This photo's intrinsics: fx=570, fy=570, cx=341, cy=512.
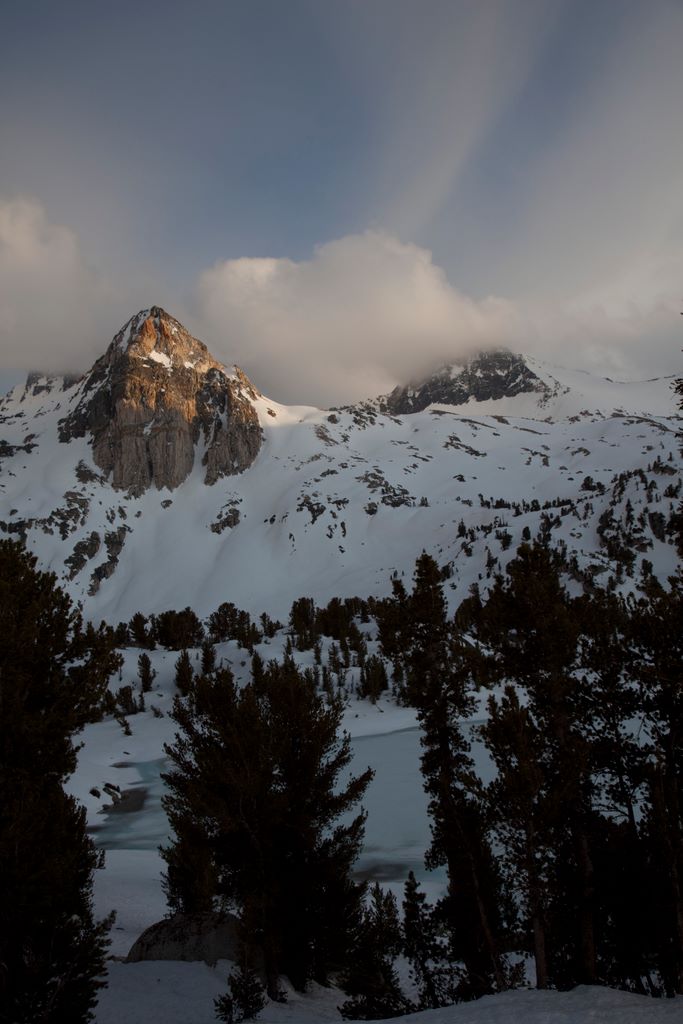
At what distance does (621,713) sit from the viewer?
45.9ft

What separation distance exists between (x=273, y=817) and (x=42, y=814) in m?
5.43

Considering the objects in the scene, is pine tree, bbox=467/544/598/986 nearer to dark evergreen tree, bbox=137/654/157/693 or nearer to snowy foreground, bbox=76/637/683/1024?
snowy foreground, bbox=76/637/683/1024

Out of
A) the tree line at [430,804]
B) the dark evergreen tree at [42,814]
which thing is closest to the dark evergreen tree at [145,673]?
the tree line at [430,804]

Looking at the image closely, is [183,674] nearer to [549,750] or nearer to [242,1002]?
[242,1002]

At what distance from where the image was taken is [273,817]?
14.2m

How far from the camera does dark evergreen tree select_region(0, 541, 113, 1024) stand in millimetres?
10391

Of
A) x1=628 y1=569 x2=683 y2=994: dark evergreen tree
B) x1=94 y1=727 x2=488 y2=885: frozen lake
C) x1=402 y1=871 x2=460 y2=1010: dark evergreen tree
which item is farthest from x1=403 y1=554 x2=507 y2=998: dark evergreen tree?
x1=94 y1=727 x2=488 y2=885: frozen lake

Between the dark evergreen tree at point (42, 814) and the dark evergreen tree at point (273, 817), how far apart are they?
288 cm

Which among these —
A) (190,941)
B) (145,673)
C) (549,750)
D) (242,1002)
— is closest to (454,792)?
(549,750)

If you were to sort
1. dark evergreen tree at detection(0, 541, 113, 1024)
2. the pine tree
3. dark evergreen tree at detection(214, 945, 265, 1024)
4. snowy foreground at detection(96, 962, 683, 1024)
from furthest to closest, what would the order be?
the pine tree < dark evergreen tree at detection(214, 945, 265, 1024) < dark evergreen tree at detection(0, 541, 113, 1024) < snowy foreground at detection(96, 962, 683, 1024)

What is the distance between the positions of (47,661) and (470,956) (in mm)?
13735

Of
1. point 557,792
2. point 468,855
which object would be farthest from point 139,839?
point 557,792

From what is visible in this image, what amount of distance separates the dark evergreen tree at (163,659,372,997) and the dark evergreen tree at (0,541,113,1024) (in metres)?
2.88

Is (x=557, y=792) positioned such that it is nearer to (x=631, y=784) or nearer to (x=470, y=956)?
(x=631, y=784)
